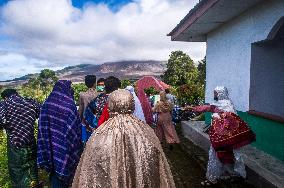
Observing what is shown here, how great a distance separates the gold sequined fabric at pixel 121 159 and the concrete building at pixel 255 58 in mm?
3969

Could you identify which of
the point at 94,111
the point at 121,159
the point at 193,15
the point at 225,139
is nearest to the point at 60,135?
the point at 94,111

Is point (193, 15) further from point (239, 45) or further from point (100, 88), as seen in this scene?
point (100, 88)

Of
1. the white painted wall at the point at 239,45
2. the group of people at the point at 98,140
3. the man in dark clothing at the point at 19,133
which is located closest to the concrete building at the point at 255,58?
the white painted wall at the point at 239,45

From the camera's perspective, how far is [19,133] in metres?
5.38

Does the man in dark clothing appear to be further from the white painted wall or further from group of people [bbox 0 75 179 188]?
the white painted wall

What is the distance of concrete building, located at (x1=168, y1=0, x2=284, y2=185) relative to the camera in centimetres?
686

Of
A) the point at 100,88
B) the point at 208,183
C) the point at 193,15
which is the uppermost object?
the point at 193,15

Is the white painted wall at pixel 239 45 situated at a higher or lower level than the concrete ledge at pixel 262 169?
higher

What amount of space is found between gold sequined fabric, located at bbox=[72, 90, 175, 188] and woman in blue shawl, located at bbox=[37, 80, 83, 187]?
1491 millimetres

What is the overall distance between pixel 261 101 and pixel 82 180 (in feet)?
18.6

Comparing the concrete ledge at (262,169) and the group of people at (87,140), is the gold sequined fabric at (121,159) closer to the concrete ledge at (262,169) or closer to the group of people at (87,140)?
the group of people at (87,140)

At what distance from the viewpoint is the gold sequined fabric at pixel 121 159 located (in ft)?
10.1

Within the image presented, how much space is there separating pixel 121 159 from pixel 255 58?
5.43 meters

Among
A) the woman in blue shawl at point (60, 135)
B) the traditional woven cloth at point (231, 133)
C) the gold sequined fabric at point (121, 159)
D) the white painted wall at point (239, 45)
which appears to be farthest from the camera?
the white painted wall at point (239, 45)
